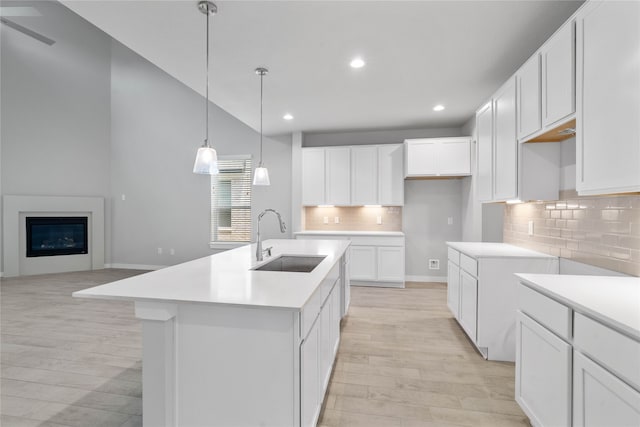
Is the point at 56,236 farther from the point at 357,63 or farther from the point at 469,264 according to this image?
the point at 469,264

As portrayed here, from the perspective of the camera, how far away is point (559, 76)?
188cm

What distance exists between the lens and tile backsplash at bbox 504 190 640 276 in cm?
170

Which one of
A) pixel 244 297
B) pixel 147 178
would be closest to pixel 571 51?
pixel 244 297

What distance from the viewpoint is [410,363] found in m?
2.51

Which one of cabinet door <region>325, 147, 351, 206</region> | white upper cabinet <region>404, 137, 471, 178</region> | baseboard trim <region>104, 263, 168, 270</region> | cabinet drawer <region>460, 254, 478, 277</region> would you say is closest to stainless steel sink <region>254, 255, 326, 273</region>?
cabinet drawer <region>460, 254, 478, 277</region>

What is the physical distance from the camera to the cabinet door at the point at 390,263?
4.83 meters

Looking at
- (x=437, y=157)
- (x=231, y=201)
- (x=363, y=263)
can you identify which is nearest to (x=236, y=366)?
(x=363, y=263)

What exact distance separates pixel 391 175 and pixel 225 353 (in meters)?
4.17

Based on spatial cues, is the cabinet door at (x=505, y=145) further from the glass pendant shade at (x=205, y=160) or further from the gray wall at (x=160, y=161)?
the gray wall at (x=160, y=161)

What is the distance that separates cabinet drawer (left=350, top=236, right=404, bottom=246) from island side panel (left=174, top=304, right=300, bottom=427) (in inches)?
144

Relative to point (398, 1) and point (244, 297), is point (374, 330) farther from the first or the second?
point (398, 1)

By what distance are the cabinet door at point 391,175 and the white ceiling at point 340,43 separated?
1.17 metres

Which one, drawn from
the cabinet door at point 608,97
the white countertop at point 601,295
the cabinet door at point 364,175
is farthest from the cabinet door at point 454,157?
the white countertop at point 601,295

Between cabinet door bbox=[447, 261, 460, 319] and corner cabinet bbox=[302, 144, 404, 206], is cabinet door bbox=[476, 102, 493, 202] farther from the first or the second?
corner cabinet bbox=[302, 144, 404, 206]
